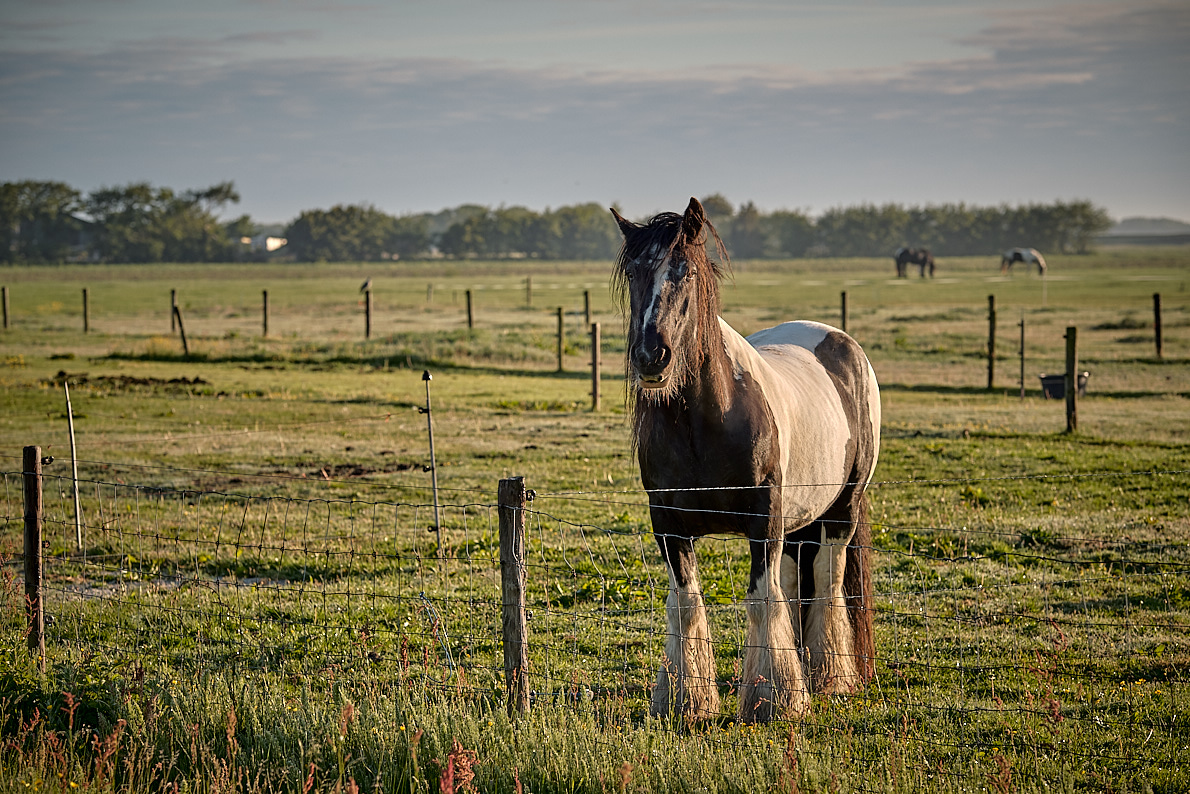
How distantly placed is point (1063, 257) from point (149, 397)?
12626 cm

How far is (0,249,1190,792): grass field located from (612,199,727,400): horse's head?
1107mm

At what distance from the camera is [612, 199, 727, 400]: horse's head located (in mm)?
4527

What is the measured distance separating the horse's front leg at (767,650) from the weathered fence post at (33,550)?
4.44 m

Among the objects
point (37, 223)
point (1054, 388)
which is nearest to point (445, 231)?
point (37, 223)

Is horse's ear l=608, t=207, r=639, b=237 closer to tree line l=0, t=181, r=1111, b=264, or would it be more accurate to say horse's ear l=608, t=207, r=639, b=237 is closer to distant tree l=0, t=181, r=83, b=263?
tree line l=0, t=181, r=1111, b=264

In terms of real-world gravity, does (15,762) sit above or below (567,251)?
below

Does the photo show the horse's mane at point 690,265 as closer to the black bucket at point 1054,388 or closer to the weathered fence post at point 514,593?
the weathered fence post at point 514,593

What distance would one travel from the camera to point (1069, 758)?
4.75 meters

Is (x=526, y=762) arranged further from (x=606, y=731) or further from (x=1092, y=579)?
(x=1092, y=579)

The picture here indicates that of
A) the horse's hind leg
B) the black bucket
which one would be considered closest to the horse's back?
the horse's hind leg

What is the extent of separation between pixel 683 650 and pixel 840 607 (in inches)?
52.6

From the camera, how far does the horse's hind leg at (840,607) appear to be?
5980 millimetres

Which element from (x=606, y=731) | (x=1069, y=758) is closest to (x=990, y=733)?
(x=1069, y=758)

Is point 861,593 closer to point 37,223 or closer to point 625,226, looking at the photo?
point 625,226
